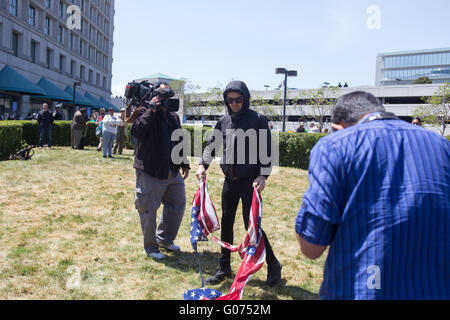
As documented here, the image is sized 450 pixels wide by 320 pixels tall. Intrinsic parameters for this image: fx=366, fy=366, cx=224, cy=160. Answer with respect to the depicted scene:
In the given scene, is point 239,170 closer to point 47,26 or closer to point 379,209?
point 379,209

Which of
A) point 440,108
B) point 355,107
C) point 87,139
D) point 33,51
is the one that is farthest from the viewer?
point 440,108

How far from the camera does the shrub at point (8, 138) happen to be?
12.0 m

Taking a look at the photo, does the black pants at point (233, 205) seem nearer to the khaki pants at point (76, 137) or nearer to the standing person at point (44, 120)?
the khaki pants at point (76, 137)

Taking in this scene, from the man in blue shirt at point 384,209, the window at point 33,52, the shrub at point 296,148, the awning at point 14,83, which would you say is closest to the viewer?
the man in blue shirt at point 384,209

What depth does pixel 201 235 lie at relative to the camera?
12.0 feet

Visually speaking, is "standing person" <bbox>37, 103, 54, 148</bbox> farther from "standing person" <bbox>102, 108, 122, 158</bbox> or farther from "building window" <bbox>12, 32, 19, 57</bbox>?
"building window" <bbox>12, 32, 19, 57</bbox>

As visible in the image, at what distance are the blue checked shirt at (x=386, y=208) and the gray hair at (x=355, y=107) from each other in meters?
0.13

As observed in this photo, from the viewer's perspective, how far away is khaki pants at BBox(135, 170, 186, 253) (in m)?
4.32

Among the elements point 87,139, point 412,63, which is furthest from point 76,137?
point 412,63

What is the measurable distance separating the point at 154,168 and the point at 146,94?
0.93 meters

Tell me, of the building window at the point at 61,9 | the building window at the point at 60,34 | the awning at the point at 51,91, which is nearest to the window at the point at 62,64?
the building window at the point at 60,34

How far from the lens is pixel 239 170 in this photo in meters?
3.67
